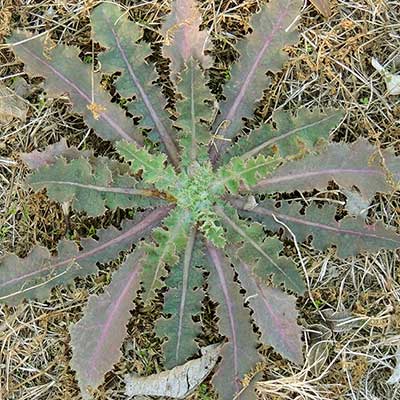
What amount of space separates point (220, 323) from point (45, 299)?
0.64 meters

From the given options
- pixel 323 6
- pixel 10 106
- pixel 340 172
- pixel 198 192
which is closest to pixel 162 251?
pixel 198 192

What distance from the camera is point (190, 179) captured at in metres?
2.38

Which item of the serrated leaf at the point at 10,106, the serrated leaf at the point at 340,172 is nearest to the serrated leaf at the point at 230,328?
the serrated leaf at the point at 340,172

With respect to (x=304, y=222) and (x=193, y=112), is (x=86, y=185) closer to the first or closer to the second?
(x=193, y=112)

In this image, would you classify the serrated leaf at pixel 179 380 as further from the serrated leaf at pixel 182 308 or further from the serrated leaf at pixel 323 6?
the serrated leaf at pixel 323 6

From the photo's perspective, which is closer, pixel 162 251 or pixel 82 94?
pixel 162 251

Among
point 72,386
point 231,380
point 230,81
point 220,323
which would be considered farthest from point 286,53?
point 72,386

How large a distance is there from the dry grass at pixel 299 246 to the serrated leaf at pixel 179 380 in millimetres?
64

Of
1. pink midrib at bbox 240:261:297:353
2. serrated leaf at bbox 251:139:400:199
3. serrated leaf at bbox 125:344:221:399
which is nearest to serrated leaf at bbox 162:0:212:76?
serrated leaf at bbox 251:139:400:199

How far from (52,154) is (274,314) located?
3.24 feet

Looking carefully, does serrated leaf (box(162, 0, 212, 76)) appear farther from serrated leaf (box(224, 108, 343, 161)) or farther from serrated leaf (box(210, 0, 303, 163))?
serrated leaf (box(224, 108, 343, 161))

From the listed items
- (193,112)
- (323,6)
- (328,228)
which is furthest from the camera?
(323,6)

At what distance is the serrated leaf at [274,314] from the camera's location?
2400mm

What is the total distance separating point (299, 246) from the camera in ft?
8.50
